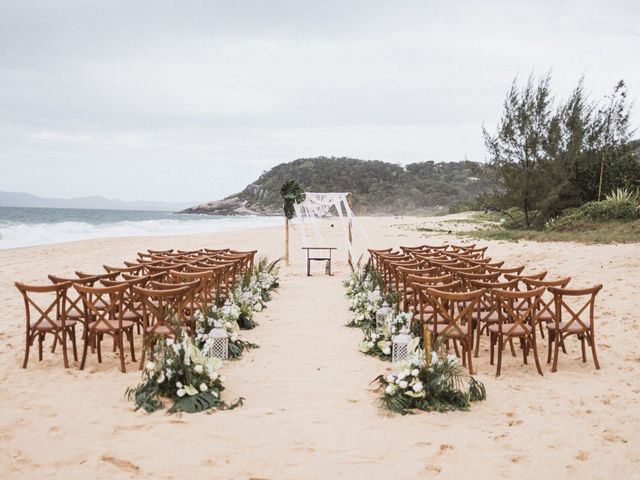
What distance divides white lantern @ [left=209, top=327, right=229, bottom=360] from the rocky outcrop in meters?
72.2

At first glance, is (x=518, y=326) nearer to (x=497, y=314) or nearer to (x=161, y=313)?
(x=497, y=314)

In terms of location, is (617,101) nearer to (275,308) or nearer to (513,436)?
(275,308)

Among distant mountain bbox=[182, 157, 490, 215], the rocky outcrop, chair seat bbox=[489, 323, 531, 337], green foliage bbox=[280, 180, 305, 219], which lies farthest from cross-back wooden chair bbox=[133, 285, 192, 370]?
the rocky outcrop

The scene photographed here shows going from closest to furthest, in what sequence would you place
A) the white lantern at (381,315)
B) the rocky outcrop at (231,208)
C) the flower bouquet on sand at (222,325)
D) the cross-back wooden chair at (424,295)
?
the cross-back wooden chair at (424,295), the flower bouquet on sand at (222,325), the white lantern at (381,315), the rocky outcrop at (231,208)

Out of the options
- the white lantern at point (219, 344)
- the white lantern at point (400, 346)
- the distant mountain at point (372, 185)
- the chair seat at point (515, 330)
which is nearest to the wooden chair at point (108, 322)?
the white lantern at point (219, 344)

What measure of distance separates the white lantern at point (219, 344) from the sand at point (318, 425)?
17 centimetres

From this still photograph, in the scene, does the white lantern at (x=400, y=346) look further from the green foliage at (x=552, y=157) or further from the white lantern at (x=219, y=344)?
the green foliage at (x=552, y=157)

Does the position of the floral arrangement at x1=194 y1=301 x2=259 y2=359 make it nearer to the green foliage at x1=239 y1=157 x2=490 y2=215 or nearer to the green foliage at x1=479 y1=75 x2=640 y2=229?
the green foliage at x1=479 y1=75 x2=640 y2=229

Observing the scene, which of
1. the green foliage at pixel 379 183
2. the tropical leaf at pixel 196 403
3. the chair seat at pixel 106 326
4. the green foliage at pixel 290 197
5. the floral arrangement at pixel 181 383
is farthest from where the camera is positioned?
the green foliage at pixel 379 183

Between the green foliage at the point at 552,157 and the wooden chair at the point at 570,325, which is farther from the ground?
the green foliage at the point at 552,157

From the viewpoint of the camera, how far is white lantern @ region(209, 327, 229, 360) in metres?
5.75

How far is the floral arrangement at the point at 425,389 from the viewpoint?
447 centimetres

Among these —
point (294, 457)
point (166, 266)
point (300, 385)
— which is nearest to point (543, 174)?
point (166, 266)

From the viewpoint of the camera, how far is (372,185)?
242 feet
